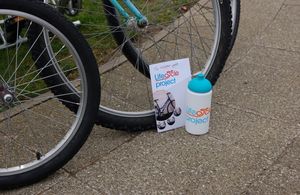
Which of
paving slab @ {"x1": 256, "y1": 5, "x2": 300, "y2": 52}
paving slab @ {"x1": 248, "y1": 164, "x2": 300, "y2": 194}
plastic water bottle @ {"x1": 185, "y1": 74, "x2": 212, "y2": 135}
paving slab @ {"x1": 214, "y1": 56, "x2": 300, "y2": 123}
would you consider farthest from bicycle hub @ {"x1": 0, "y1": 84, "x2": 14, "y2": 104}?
paving slab @ {"x1": 256, "y1": 5, "x2": 300, "y2": 52}

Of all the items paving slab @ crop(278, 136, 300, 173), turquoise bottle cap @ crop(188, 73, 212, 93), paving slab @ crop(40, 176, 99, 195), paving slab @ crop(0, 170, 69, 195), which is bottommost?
paving slab @ crop(278, 136, 300, 173)

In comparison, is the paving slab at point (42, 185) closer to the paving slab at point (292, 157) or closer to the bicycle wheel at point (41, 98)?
the bicycle wheel at point (41, 98)

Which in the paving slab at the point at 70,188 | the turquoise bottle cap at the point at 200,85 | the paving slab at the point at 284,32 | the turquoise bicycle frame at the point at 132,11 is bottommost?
the paving slab at the point at 70,188

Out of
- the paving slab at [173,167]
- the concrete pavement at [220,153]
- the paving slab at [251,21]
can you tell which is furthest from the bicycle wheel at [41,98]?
the paving slab at [251,21]

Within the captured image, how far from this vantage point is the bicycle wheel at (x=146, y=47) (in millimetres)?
3336

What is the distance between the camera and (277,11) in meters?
5.34

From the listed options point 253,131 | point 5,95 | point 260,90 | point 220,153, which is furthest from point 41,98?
point 260,90

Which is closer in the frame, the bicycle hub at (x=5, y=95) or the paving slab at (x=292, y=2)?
the bicycle hub at (x=5, y=95)

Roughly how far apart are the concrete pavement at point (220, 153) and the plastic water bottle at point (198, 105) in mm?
67

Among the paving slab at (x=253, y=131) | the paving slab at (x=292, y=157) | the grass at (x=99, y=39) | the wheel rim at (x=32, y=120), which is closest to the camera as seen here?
the wheel rim at (x=32, y=120)

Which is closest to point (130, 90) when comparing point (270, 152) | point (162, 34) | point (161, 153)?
point (162, 34)

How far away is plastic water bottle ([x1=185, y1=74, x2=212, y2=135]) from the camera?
315 cm

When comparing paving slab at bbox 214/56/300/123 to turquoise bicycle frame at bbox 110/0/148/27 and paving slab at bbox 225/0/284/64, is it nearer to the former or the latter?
paving slab at bbox 225/0/284/64

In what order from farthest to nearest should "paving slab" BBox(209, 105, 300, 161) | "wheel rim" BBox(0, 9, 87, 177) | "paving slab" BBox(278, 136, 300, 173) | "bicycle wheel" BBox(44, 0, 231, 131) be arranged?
"bicycle wheel" BBox(44, 0, 231, 131)
"paving slab" BBox(209, 105, 300, 161)
"paving slab" BBox(278, 136, 300, 173)
"wheel rim" BBox(0, 9, 87, 177)
